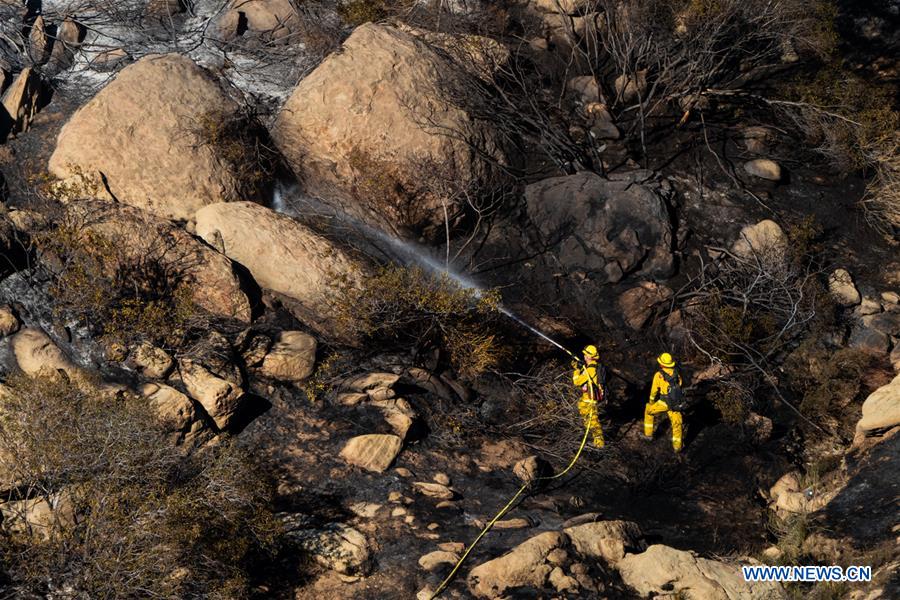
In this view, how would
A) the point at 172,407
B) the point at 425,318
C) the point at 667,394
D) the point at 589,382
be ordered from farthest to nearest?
the point at 425,318, the point at 667,394, the point at 589,382, the point at 172,407

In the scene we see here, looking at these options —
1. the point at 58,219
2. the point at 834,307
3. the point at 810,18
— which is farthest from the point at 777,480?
the point at 58,219

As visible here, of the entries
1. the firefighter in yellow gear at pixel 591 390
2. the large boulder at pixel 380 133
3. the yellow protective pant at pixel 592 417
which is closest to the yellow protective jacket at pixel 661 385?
the firefighter in yellow gear at pixel 591 390

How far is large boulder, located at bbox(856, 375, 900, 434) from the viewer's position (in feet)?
31.8

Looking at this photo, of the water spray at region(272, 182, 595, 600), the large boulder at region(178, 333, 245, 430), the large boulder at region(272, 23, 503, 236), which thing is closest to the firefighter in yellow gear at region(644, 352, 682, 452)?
the water spray at region(272, 182, 595, 600)

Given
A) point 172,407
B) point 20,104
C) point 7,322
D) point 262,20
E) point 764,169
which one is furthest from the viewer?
point 262,20

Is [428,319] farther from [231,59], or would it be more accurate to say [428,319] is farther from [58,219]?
[231,59]

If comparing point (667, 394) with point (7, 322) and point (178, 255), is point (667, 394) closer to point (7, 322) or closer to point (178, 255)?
point (178, 255)

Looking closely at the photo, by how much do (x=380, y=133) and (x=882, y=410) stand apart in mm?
8418

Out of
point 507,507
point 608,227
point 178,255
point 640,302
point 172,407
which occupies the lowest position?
point 507,507

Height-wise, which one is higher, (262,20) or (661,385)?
Answer: (262,20)

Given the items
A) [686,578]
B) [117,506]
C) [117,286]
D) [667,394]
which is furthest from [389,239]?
[686,578]

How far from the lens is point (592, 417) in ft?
33.6

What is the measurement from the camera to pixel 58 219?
36.6 feet

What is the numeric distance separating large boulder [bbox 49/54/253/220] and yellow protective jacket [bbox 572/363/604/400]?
6438 mm
